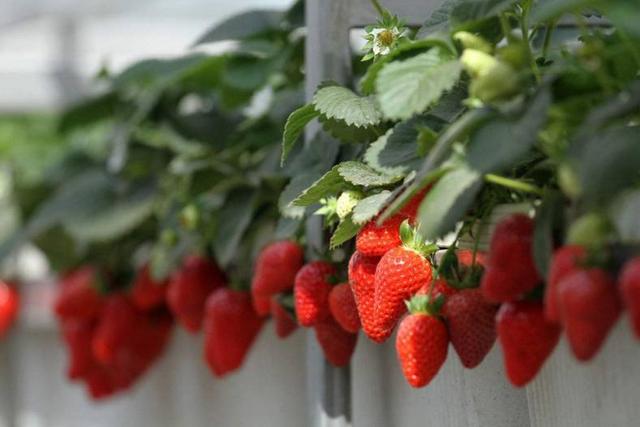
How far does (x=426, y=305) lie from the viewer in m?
0.85

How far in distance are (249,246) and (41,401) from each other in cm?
88

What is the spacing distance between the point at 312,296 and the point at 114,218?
2.27ft

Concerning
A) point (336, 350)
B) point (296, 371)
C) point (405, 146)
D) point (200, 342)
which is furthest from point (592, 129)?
point (200, 342)

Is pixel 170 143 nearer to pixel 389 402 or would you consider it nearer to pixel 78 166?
pixel 78 166

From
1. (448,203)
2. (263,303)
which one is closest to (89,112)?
(263,303)

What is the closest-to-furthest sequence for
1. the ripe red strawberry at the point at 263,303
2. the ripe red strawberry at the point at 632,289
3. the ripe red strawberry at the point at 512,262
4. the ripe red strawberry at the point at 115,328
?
the ripe red strawberry at the point at 632,289 < the ripe red strawberry at the point at 512,262 < the ripe red strawberry at the point at 263,303 < the ripe red strawberry at the point at 115,328

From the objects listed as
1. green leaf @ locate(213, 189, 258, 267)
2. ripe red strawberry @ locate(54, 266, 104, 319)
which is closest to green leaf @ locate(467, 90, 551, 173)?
green leaf @ locate(213, 189, 258, 267)

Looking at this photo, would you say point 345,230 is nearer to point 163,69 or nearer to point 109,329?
point 163,69

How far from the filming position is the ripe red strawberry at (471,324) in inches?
32.4

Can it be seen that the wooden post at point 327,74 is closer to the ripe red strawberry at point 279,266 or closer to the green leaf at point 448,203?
the ripe red strawberry at point 279,266

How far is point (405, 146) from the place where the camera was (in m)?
0.85

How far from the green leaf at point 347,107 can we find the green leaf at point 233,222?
0.37 m

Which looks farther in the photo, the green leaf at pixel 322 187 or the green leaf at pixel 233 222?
the green leaf at pixel 233 222

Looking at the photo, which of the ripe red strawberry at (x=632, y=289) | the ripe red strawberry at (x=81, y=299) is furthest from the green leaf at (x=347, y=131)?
the ripe red strawberry at (x=81, y=299)
